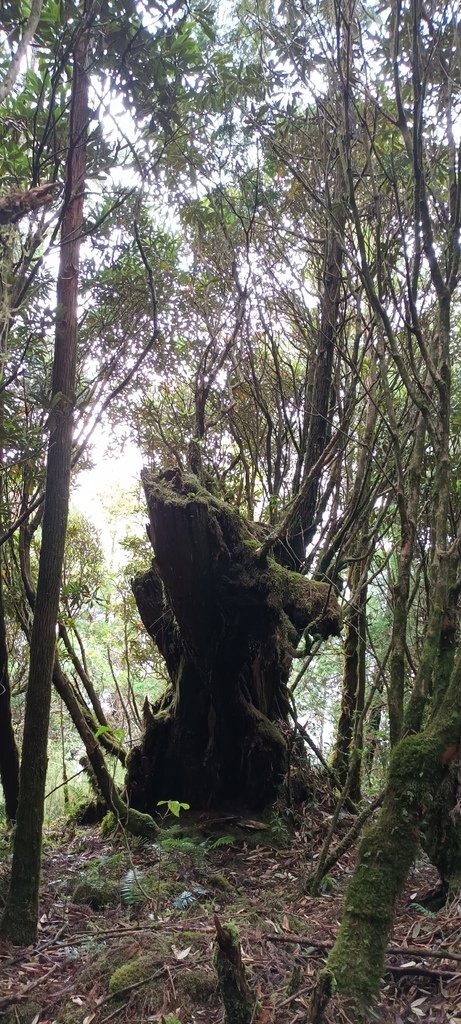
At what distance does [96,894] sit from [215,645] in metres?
2.04

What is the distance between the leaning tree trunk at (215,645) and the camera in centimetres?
457

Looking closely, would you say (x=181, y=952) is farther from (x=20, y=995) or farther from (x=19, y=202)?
(x=19, y=202)

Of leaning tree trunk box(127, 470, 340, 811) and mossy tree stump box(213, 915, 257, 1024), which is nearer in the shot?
mossy tree stump box(213, 915, 257, 1024)

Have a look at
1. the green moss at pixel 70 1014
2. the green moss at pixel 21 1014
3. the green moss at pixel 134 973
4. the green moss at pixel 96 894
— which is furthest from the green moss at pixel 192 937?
the green moss at pixel 96 894

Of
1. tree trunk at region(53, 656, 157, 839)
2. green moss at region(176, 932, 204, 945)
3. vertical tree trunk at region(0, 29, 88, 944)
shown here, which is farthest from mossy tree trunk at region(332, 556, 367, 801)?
vertical tree trunk at region(0, 29, 88, 944)

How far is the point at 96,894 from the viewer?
3.64 m

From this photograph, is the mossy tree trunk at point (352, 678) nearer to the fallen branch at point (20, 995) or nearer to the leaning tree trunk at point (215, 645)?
the leaning tree trunk at point (215, 645)

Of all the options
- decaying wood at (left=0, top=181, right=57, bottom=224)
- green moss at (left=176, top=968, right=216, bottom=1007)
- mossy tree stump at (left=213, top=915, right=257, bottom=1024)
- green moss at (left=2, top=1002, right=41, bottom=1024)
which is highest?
decaying wood at (left=0, top=181, right=57, bottom=224)

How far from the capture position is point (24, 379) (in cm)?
470

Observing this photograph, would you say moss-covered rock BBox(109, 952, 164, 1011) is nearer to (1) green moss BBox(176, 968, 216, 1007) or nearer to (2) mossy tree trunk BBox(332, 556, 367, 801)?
(1) green moss BBox(176, 968, 216, 1007)

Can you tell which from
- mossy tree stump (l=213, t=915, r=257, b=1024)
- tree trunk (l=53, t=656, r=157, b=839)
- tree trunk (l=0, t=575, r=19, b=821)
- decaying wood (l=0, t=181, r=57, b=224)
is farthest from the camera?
tree trunk (l=53, t=656, r=157, b=839)

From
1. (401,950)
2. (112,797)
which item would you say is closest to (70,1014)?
(401,950)

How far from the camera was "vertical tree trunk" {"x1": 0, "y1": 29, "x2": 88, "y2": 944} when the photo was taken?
311cm

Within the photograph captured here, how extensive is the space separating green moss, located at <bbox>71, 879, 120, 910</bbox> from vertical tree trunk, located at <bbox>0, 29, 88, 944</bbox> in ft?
2.02
